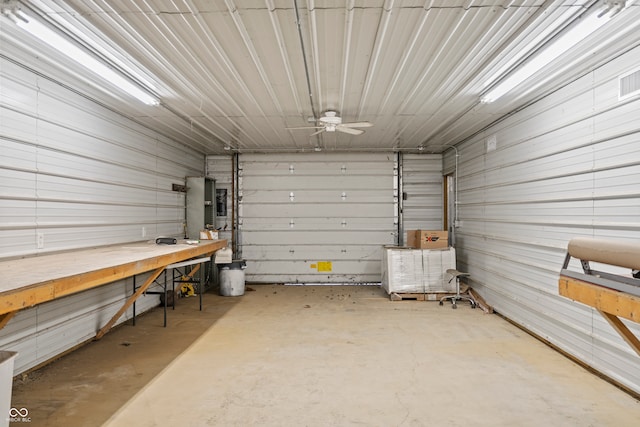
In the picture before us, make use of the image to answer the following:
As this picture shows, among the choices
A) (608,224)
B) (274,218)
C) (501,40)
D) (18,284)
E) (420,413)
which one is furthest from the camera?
(274,218)

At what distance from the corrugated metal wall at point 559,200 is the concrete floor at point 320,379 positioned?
34 centimetres

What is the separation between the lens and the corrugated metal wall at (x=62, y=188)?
314cm

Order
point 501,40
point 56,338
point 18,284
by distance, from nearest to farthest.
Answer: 1. point 18,284
2. point 501,40
3. point 56,338

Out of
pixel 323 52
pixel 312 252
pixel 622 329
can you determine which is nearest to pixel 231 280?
pixel 312 252

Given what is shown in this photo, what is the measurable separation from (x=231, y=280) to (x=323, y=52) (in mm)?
4824

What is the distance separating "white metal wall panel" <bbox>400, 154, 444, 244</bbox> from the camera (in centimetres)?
773

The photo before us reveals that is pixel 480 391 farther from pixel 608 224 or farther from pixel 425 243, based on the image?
pixel 425 243

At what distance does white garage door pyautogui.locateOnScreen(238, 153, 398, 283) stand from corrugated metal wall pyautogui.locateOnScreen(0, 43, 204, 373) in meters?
2.70

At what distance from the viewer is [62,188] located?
3742mm

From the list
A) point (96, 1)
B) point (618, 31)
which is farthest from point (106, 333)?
point (618, 31)

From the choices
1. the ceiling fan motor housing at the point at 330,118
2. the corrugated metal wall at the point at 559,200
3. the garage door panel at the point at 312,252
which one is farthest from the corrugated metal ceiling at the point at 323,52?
the garage door panel at the point at 312,252

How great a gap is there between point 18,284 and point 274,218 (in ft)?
19.0

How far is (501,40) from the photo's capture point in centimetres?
285

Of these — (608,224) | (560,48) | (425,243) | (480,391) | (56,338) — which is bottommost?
(480,391)
